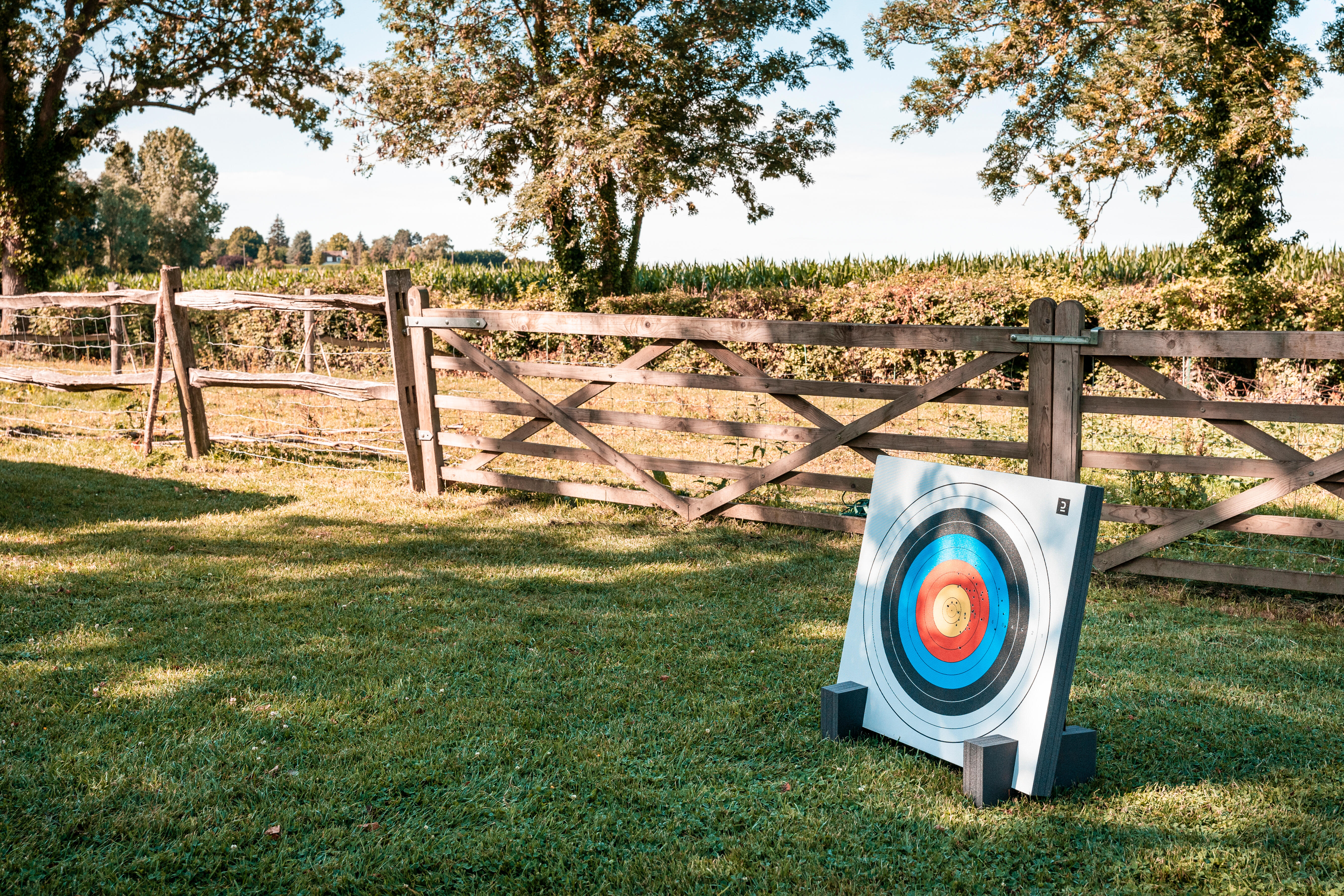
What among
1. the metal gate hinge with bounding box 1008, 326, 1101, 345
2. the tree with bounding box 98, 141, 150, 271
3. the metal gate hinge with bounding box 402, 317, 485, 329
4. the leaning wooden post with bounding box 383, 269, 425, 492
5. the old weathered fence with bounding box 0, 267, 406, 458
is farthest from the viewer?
the tree with bounding box 98, 141, 150, 271

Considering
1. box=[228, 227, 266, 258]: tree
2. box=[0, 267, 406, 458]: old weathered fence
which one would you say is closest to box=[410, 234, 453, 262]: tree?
box=[228, 227, 266, 258]: tree

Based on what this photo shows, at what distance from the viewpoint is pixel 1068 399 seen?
586 cm

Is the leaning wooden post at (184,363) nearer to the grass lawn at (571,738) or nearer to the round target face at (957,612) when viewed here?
the grass lawn at (571,738)

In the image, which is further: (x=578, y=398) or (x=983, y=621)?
(x=578, y=398)

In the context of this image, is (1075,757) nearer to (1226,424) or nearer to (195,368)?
(1226,424)

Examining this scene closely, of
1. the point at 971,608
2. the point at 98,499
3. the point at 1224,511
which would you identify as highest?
the point at 971,608

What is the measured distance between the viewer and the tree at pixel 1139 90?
17203mm

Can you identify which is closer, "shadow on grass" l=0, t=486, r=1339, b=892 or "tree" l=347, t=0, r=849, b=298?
"shadow on grass" l=0, t=486, r=1339, b=892

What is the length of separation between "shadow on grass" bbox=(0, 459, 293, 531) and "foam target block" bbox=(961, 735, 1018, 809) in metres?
6.64

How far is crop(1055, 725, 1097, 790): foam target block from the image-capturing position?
11.0 ft

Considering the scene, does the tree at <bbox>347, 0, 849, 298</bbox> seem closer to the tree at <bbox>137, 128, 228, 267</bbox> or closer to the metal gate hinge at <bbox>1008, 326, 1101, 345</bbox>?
the metal gate hinge at <bbox>1008, 326, 1101, 345</bbox>

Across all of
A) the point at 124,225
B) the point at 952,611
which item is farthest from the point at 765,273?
the point at 124,225

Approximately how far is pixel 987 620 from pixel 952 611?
15 centimetres

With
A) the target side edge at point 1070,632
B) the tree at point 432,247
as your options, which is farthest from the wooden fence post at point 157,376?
the tree at point 432,247
